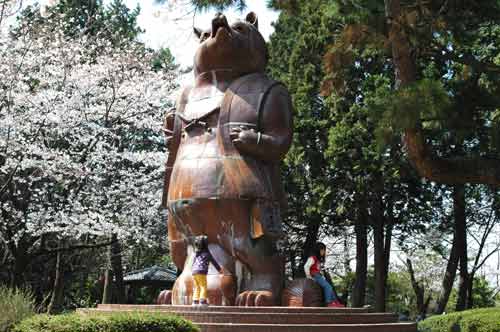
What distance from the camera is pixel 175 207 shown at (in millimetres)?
11539

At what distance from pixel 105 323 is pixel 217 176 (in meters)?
3.90

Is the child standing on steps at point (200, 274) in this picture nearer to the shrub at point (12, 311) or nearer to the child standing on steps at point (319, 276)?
the child standing on steps at point (319, 276)

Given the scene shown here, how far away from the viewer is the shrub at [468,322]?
14.6 meters

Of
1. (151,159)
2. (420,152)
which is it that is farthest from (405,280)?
(420,152)

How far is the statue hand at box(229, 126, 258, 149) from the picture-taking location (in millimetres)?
11297

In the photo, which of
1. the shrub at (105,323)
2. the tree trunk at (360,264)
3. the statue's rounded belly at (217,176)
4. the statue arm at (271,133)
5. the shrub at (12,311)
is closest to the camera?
the shrub at (105,323)

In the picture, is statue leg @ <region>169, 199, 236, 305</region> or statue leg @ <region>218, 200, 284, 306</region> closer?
statue leg @ <region>169, 199, 236, 305</region>

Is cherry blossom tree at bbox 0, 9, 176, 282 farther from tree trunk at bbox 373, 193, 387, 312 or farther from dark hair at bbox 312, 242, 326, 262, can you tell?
dark hair at bbox 312, 242, 326, 262

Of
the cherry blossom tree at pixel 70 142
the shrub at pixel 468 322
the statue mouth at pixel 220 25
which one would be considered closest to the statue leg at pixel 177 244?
the statue mouth at pixel 220 25

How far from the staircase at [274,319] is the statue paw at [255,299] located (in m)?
0.78

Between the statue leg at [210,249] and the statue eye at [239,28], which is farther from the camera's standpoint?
the statue eye at [239,28]

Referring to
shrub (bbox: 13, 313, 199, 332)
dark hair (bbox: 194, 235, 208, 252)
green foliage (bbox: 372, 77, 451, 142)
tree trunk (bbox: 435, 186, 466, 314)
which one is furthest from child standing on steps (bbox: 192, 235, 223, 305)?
tree trunk (bbox: 435, 186, 466, 314)

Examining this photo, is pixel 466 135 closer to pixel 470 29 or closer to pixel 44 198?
pixel 470 29

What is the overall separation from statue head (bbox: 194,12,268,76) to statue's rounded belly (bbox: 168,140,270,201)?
4.71 ft
